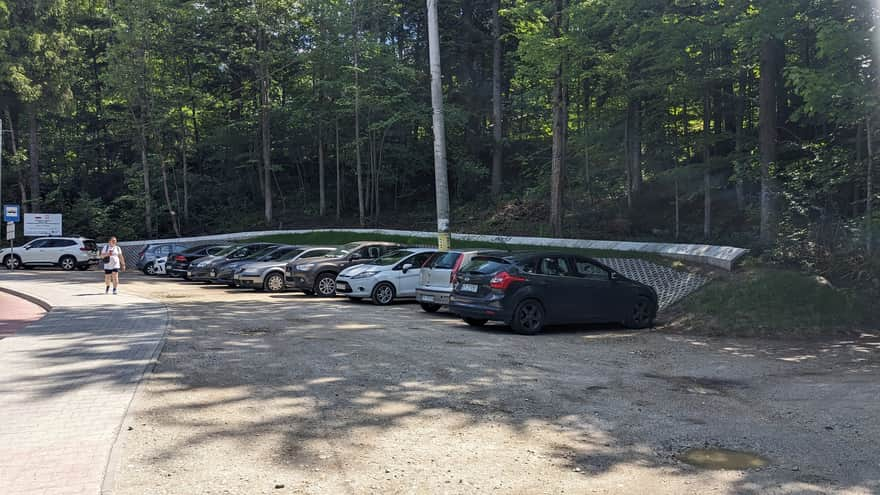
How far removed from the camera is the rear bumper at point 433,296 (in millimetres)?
15211

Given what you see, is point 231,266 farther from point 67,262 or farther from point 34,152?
point 34,152

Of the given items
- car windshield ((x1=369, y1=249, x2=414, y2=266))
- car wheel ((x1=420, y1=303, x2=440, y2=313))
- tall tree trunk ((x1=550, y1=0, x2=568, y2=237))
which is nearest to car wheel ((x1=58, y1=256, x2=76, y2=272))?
car windshield ((x1=369, y1=249, x2=414, y2=266))

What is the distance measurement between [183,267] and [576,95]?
1885 cm

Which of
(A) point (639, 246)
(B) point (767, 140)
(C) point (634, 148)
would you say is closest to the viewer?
(B) point (767, 140)

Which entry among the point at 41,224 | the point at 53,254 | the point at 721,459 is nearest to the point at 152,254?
the point at 53,254

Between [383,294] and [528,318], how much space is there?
241 inches

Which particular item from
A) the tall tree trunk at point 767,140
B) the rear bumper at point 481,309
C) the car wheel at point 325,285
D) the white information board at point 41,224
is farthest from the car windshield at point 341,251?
the white information board at point 41,224

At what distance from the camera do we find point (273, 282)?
71.9ft

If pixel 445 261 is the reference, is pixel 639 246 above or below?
above

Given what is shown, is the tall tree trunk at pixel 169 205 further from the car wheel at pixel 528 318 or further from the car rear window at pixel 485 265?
the car wheel at pixel 528 318

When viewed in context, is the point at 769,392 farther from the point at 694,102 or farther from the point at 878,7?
the point at 694,102

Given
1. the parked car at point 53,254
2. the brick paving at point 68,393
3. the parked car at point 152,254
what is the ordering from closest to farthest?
the brick paving at point 68,393
the parked car at point 152,254
the parked car at point 53,254

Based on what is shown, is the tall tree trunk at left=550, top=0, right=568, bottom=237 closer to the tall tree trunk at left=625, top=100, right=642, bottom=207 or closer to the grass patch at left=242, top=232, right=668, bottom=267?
the grass patch at left=242, top=232, right=668, bottom=267

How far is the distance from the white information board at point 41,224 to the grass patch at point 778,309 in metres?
36.6
